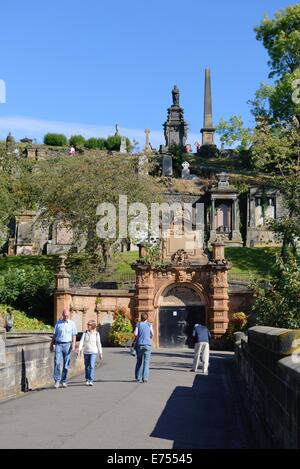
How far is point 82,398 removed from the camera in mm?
13516

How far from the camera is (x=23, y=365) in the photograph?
48.2ft

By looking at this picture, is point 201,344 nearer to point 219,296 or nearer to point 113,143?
point 219,296

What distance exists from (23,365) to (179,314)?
22323 millimetres

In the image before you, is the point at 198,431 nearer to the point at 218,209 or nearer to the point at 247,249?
the point at 247,249

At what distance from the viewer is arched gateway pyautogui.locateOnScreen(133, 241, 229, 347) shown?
36.1 metres

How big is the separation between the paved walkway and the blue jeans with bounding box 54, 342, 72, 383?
1.31 feet

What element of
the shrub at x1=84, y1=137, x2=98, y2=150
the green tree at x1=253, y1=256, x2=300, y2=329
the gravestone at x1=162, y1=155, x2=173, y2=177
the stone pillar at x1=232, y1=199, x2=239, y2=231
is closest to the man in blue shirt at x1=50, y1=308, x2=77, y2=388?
the green tree at x1=253, y1=256, x2=300, y2=329

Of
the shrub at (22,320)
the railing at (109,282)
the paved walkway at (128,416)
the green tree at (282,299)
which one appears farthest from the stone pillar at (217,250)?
the paved walkway at (128,416)

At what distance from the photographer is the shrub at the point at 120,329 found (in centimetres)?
3509

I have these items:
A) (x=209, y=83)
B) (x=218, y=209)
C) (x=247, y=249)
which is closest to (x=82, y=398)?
(x=247, y=249)

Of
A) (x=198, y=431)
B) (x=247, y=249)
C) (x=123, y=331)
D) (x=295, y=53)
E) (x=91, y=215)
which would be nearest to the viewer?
(x=198, y=431)

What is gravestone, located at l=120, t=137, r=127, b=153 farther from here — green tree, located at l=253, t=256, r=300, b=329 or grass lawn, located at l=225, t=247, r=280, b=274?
green tree, located at l=253, t=256, r=300, b=329

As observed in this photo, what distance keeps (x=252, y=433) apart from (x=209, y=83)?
84.2 meters

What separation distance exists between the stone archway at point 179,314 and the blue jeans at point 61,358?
20.7 metres
